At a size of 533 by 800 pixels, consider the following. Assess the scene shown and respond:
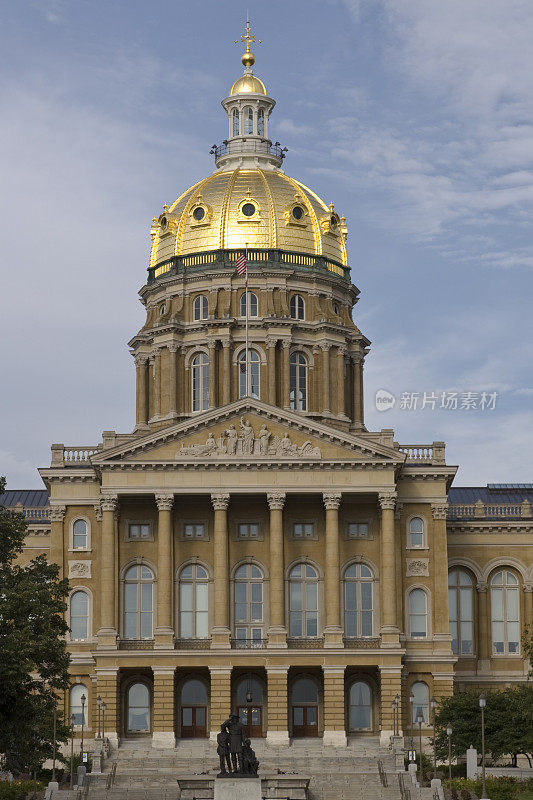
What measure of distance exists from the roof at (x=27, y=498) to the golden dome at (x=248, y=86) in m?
29.7

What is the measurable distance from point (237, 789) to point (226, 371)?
44.4 meters

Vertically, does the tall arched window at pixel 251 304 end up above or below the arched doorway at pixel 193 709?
above

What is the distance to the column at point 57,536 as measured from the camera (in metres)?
95.6

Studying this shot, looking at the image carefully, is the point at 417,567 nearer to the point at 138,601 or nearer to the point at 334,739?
the point at 334,739

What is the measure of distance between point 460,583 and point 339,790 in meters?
29.6

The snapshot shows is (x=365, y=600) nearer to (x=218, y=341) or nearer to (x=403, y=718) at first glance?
(x=403, y=718)

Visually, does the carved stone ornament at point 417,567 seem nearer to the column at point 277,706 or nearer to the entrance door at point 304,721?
the entrance door at point 304,721

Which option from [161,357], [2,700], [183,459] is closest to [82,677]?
[183,459]

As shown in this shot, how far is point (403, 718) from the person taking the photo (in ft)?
303

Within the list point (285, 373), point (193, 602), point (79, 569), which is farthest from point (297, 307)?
point (79, 569)

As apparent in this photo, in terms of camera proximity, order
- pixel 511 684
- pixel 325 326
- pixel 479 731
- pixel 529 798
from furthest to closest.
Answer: pixel 325 326, pixel 511 684, pixel 479 731, pixel 529 798

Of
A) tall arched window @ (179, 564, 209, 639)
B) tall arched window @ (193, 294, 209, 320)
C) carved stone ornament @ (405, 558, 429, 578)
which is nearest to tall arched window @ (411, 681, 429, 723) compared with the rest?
carved stone ornament @ (405, 558, 429, 578)

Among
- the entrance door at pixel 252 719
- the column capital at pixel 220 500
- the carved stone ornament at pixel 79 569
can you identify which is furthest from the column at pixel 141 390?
the entrance door at pixel 252 719

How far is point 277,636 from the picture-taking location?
298ft
